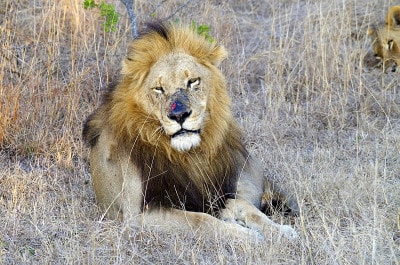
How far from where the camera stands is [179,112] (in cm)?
415

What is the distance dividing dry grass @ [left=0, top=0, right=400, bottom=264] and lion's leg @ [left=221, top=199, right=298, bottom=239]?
0.12 meters

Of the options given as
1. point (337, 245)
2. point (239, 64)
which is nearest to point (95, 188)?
point (337, 245)

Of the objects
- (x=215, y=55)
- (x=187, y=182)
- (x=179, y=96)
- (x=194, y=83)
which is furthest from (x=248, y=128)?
(x=179, y=96)

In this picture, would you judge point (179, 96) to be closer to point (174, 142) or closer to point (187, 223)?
point (174, 142)

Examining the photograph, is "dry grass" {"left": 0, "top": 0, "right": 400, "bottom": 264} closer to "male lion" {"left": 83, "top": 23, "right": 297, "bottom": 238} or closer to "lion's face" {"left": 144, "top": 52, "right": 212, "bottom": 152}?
"male lion" {"left": 83, "top": 23, "right": 297, "bottom": 238}

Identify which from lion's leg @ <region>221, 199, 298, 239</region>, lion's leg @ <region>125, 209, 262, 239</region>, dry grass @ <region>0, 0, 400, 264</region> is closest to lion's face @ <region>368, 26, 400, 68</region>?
dry grass @ <region>0, 0, 400, 264</region>

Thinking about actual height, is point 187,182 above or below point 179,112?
below

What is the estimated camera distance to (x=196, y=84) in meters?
4.37

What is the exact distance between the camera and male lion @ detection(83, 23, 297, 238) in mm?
4281

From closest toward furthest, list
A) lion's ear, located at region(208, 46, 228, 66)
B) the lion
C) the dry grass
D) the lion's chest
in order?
the dry grass → the lion's chest → lion's ear, located at region(208, 46, 228, 66) → the lion

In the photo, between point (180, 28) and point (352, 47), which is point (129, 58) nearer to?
point (180, 28)

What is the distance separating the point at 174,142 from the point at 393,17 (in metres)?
4.15

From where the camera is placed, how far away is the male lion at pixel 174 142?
14.0ft

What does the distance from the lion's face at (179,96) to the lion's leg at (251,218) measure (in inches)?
18.7
